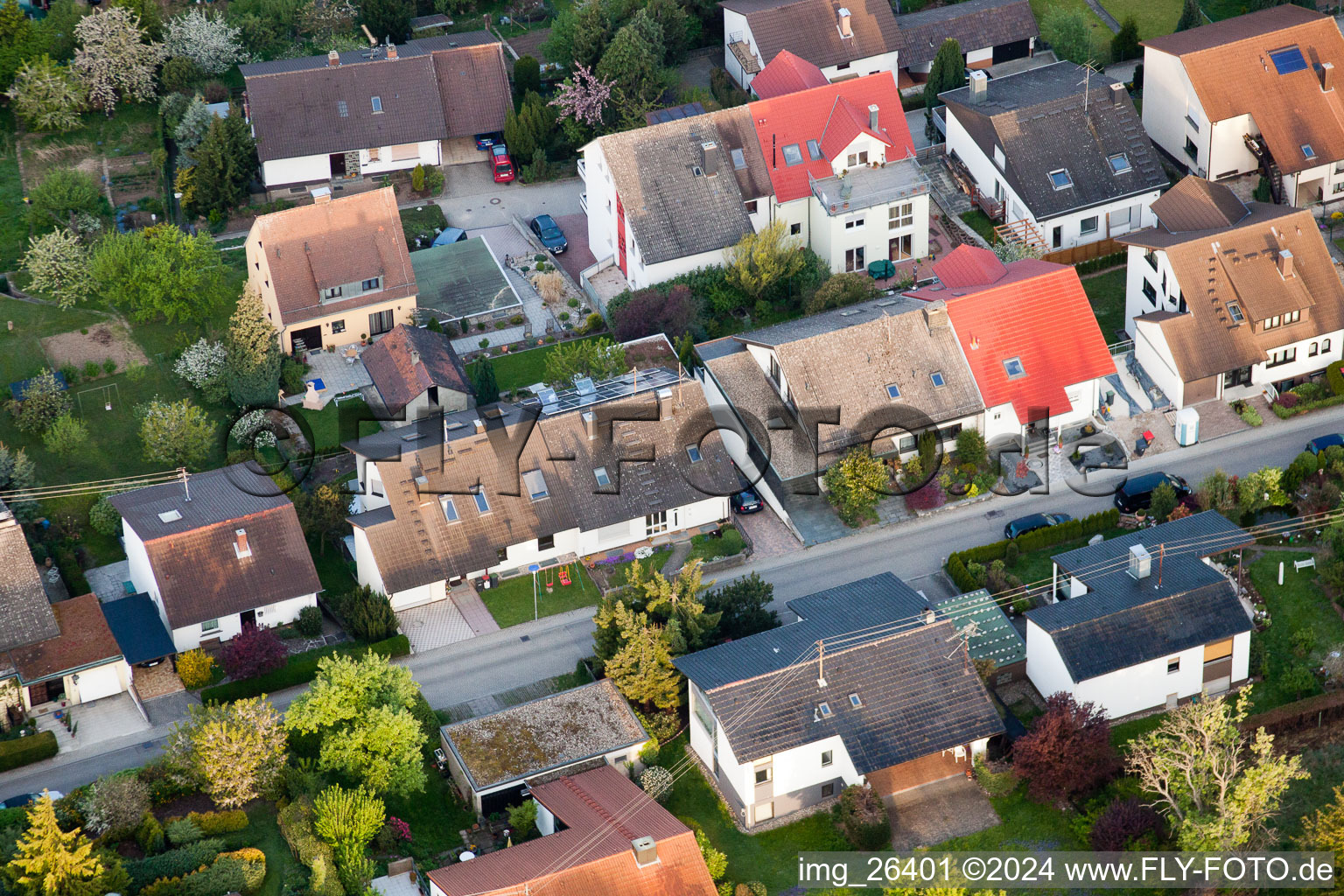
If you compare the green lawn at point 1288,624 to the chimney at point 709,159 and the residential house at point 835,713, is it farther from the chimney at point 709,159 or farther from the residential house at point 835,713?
the chimney at point 709,159

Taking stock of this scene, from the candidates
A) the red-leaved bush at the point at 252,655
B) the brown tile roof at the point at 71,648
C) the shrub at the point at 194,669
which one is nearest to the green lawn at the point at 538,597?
the red-leaved bush at the point at 252,655

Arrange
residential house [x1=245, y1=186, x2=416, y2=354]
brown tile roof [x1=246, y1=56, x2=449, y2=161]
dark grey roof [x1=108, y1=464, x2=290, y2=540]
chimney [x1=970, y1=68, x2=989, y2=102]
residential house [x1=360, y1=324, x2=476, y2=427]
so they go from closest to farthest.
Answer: dark grey roof [x1=108, y1=464, x2=290, y2=540] < residential house [x1=360, y1=324, x2=476, y2=427] < residential house [x1=245, y1=186, x2=416, y2=354] < chimney [x1=970, y1=68, x2=989, y2=102] < brown tile roof [x1=246, y1=56, x2=449, y2=161]

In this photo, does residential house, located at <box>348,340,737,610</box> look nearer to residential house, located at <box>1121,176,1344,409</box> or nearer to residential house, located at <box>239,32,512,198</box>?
residential house, located at <box>1121,176,1344,409</box>

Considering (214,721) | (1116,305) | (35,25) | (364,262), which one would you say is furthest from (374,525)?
(35,25)

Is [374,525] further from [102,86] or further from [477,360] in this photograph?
[102,86]

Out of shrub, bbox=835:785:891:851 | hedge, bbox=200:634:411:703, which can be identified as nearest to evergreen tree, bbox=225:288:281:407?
hedge, bbox=200:634:411:703

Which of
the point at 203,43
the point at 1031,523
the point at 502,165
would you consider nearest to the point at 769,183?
the point at 502,165
